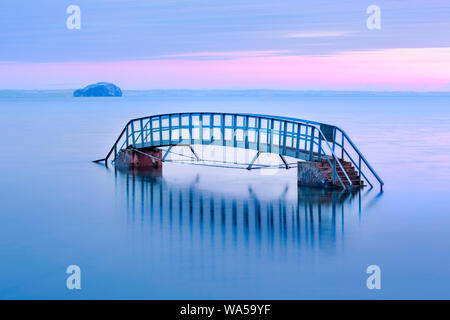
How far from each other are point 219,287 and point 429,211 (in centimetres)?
1042

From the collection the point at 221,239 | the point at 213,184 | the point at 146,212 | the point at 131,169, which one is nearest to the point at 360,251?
the point at 221,239

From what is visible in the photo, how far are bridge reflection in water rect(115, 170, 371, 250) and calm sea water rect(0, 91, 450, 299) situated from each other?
0.04 metres

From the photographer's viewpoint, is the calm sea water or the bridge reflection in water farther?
the bridge reflection in water

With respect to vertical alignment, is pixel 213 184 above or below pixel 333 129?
below

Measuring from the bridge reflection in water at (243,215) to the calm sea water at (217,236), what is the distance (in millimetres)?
38

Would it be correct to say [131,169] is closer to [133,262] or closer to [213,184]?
[213,184]

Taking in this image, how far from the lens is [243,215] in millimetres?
22453

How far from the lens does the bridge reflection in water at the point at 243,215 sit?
1939 cm

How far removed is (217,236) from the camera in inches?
771

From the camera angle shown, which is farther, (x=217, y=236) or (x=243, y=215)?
(x=243, y=215)

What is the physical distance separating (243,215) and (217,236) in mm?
2970

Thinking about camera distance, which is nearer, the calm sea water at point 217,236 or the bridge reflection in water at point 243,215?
the calm sea water at point 217,236

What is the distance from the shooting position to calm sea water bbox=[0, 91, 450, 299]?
15.4m
